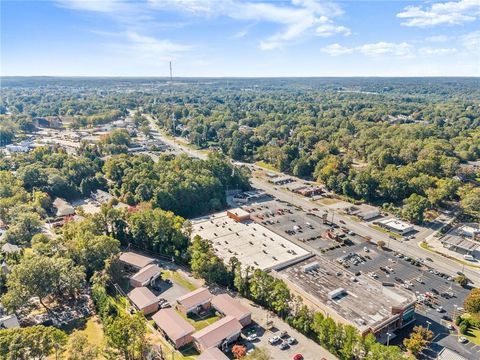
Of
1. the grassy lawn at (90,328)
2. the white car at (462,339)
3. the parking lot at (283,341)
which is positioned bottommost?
the white car at (462,339)

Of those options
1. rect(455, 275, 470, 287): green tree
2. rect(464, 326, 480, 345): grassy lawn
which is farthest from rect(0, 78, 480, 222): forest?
rect(464, 326, 480, 345): grassy lawn

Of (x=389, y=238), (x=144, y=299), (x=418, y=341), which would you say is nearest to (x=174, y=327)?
(x=144, y=299)

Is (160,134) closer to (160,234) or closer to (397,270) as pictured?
(160,234)

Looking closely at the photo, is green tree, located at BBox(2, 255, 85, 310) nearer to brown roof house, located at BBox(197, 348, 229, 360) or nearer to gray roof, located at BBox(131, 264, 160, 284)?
gray roof, located at BBox(131, 264, 160, 284)

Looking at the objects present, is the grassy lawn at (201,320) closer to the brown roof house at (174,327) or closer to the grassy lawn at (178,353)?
the brown roof house at (174,327)

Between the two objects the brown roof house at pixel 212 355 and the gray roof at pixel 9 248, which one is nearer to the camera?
the brown roof house at pixel 212 355

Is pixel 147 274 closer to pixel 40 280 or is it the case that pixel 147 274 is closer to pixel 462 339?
pixel 40 280

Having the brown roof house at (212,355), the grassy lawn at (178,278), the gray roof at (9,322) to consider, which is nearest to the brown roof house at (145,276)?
the grassy lawn at (178,278)
